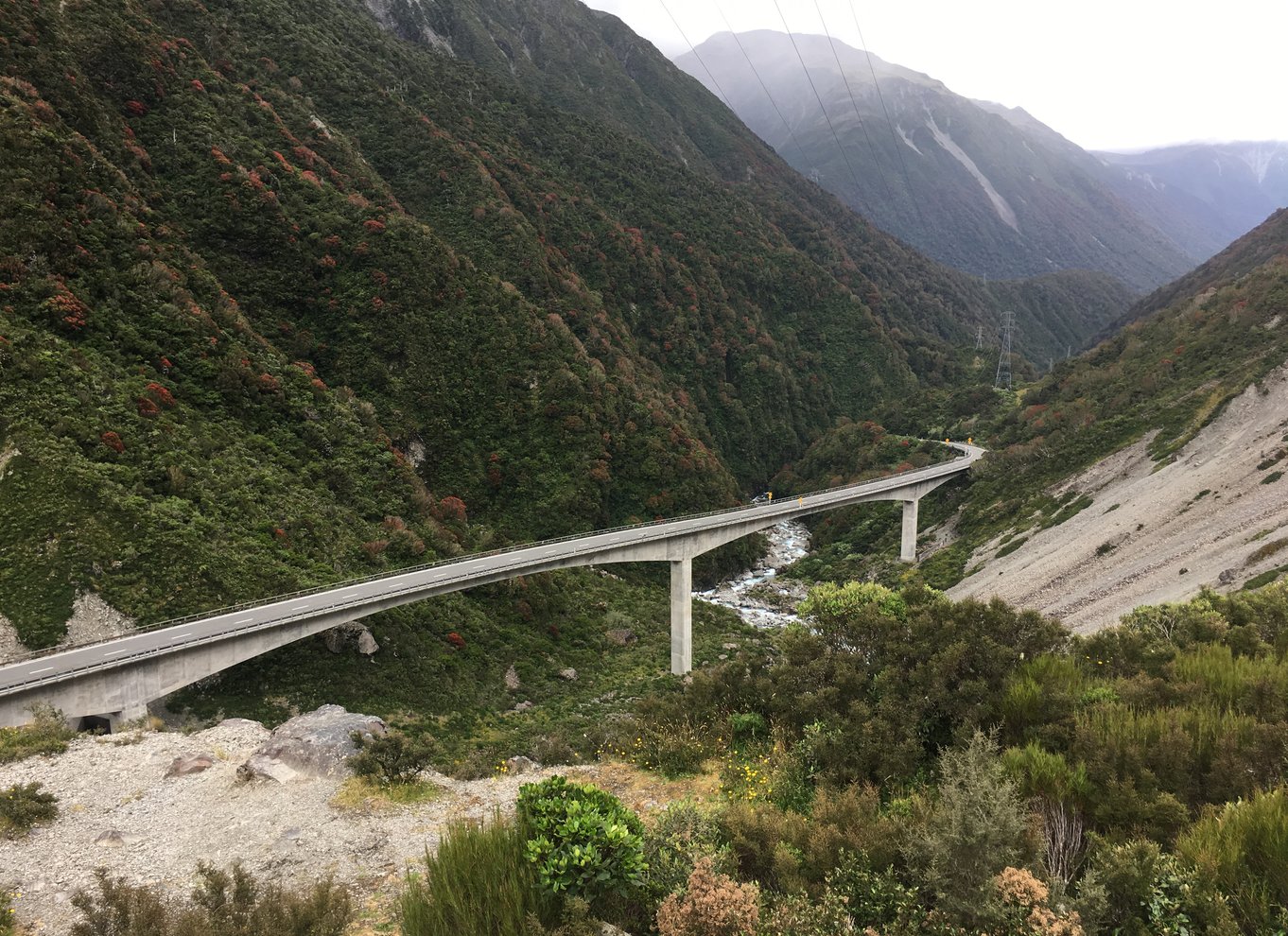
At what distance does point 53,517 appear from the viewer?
24.6 metres

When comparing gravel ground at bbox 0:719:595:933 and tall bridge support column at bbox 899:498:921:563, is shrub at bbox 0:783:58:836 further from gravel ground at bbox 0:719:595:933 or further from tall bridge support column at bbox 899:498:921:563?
tall bridge support column at bbox 899:498:921:563

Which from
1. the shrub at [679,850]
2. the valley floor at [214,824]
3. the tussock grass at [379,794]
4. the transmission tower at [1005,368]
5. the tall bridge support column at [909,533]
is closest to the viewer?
the shrub at [679,850]

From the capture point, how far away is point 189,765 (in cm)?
1246

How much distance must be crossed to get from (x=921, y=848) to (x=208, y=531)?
32131 mm

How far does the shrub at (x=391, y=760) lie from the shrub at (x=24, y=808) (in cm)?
454

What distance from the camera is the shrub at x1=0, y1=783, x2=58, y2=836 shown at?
9539 millimetres

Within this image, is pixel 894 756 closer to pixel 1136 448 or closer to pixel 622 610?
pixel 622 610

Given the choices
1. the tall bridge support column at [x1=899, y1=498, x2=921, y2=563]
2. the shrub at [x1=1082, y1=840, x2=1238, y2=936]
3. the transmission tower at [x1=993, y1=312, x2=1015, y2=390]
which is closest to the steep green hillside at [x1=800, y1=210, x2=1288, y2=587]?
the tall bridge support column at [x1=899, y1=498, x2=921, y2=563]

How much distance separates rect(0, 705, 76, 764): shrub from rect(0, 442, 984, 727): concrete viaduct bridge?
6.04 metres

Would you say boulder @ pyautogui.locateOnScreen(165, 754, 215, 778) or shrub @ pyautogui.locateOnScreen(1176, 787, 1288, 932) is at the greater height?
shrub @ pyautogui.locateOnScreen(1176, 787, 1288, 932)

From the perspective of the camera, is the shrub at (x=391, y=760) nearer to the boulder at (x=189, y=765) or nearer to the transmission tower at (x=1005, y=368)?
the boulder at (x=189, y=765)

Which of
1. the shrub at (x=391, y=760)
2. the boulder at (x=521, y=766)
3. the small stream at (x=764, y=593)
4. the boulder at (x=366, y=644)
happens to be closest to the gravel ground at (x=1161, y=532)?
the small stream at (x=764, y=593)

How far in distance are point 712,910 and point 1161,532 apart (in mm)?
37626

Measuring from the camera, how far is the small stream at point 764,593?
50.0 meters
